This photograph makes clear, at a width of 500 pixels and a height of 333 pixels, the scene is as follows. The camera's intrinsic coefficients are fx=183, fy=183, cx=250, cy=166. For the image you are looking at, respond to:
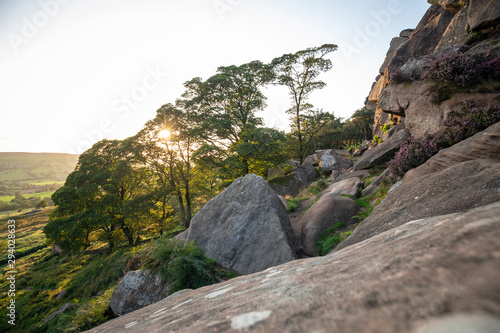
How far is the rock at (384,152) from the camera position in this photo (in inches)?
428

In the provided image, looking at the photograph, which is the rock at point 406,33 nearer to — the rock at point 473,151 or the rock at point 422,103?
the rock at point 422,103

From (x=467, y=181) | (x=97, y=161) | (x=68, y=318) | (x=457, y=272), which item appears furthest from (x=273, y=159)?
(x=97, y=161)

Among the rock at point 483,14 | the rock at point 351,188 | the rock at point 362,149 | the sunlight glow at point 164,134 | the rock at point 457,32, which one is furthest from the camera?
the rock at point 362,149

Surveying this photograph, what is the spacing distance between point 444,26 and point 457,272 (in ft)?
90.6

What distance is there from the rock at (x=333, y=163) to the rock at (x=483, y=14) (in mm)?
11843

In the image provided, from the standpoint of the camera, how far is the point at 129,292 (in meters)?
5.27

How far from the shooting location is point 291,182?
17703 millimetres

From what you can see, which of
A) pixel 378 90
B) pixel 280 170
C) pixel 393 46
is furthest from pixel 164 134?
pixel 393 46

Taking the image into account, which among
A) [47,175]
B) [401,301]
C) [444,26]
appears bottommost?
[401,301]

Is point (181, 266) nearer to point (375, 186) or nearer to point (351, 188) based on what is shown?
point (351, 188)

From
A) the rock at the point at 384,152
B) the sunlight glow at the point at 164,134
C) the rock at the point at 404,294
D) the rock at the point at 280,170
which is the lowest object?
the rock at the point at 384,152

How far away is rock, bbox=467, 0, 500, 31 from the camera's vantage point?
913 centimetres

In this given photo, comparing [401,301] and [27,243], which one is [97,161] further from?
[27,243]

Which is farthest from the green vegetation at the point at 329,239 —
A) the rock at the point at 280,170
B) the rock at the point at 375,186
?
the rock at the point at 280,170
